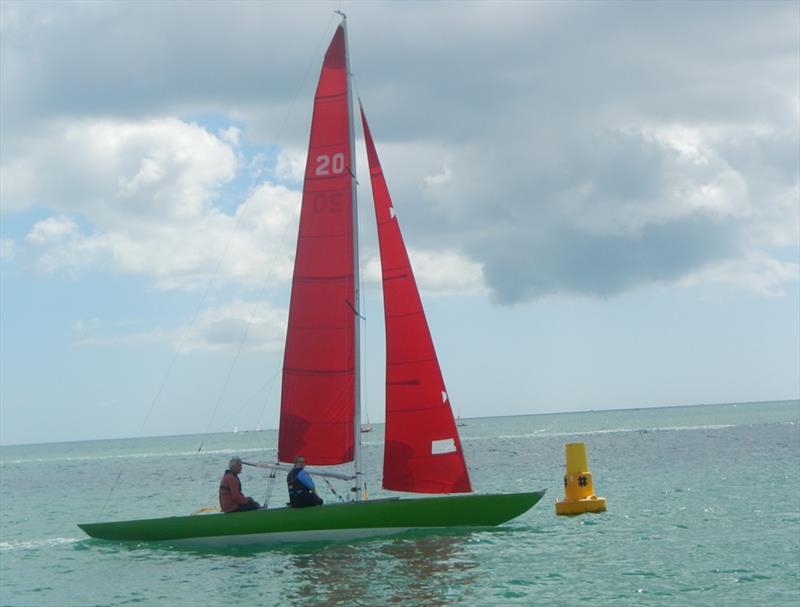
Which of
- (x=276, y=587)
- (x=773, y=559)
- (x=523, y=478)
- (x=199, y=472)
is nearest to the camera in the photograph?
(x=276, y=587)

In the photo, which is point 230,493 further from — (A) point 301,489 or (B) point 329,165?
(B) point 329,165

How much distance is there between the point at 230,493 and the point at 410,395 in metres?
4.48

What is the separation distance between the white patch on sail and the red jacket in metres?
4.25

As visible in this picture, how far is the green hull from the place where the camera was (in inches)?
911

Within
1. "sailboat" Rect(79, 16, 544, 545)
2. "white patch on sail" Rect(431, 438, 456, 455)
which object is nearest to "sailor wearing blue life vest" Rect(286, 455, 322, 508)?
"sailboat" Rect(79, 16, 544, 545)

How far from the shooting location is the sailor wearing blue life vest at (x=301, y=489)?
2325 cm

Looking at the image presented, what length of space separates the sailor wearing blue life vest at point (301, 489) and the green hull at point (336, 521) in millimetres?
202

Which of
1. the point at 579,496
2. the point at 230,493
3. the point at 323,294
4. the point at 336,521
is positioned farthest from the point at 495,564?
the point at 579,496

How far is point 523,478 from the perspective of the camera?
5019cm

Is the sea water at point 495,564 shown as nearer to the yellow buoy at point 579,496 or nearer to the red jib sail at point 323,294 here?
the yellow buoy at point 579,496

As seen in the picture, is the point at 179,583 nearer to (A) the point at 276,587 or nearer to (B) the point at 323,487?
(A) the point at 276,587

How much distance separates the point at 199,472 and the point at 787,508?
53615 millimetres

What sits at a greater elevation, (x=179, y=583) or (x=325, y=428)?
(x=325, y=428)

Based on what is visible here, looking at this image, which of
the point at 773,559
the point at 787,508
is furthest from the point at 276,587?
the point at 787,508
